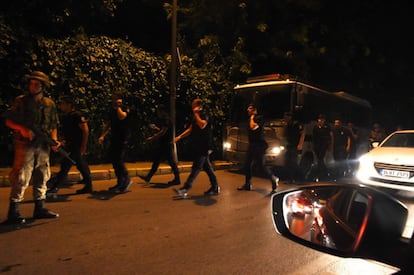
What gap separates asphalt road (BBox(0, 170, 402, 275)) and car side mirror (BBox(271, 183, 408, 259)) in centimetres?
84

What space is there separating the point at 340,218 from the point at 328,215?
20 cm

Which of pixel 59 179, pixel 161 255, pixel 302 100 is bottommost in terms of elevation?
pixel 161 255

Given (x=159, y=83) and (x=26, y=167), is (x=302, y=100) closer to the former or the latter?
(x=159, y=83)

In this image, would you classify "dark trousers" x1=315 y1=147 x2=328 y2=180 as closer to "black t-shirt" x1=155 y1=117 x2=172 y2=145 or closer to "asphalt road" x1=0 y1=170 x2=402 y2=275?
"asphalt road" x1=0 y1=170 x2=402 y2=275

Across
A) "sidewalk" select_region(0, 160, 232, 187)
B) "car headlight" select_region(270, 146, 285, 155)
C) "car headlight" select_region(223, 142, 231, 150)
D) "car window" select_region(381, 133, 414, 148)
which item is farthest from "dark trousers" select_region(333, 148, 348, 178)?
"car window" select_region(381, 133, 414, 148)

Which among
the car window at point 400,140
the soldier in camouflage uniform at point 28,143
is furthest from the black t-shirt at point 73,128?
the car window at point 400,140

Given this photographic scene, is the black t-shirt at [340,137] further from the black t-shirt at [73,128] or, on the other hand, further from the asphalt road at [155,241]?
the black t-shirt at [73,128]

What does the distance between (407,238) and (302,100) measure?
9548mm

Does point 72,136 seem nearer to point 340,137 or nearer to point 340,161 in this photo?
point 340,137

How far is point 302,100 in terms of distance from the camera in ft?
36.6

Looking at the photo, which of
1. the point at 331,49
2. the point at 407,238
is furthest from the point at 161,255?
the point at 331,49

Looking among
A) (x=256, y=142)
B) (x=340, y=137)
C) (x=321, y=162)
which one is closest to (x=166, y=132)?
(x=256, y=142)

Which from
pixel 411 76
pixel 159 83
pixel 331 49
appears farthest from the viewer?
pixel 411 76

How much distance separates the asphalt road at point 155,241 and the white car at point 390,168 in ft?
5.99
